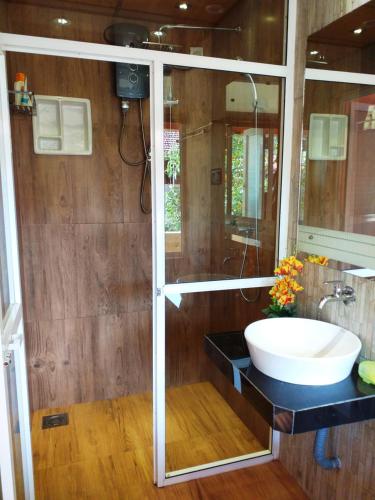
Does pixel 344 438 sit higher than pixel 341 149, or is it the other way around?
pixel 341 149

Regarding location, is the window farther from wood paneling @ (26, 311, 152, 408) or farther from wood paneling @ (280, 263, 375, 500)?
wood paneling @ (26, 311, 152, 408)

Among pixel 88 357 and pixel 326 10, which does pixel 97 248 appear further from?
pixel 326 10

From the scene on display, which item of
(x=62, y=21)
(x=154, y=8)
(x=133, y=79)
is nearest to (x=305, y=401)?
(x=133, y=79)

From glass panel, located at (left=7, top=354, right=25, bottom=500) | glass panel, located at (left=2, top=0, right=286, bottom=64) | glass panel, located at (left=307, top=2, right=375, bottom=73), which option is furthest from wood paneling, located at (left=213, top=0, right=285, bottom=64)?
glass panel, located at (left=7, top=354, right=25, bottom=500)

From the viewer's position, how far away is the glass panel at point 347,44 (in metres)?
1.50

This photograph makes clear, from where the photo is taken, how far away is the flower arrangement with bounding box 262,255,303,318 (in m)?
1.82

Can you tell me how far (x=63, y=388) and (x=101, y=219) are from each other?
4.24 feet

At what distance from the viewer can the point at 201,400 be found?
248 centimetres

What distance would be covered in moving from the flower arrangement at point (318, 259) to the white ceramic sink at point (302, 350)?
0.98ft

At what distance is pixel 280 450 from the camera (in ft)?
7.03

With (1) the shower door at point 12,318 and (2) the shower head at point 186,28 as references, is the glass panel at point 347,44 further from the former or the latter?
(1) the shower door at point 12,318

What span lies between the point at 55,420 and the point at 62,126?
6.69 feet

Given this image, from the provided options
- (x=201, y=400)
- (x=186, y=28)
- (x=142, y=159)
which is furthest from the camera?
(x=142, y=159)

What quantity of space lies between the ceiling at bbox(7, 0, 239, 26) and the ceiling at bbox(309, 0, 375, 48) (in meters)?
0.77
